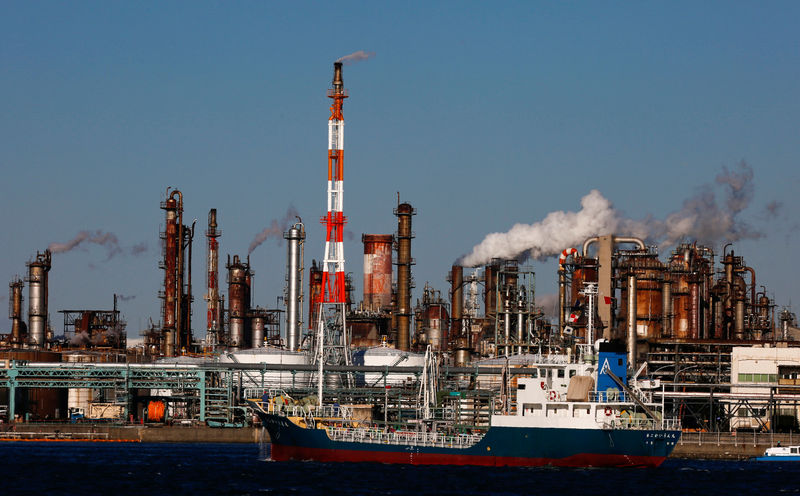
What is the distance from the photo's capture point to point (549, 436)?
77.2m

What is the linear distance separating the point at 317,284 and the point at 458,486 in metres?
98.9

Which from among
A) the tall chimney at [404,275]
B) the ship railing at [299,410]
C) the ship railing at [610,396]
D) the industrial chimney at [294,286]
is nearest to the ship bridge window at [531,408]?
the ship railing at [610,396]

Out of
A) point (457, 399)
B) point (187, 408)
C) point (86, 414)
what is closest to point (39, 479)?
point (457, 399)

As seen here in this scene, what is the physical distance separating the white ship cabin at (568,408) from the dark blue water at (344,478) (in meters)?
2.86

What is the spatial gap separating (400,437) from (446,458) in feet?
11.3

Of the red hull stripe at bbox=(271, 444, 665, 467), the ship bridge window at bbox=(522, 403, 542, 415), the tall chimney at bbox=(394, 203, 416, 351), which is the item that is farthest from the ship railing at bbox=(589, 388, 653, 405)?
the tall chimney at bbox=(394, 203, 416, 351)

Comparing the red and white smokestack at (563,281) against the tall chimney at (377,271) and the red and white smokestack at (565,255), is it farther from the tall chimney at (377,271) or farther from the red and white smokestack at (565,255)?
the tall chimney at (377,271)

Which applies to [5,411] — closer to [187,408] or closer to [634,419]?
[187,408]

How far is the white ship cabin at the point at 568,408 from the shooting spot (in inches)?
3031

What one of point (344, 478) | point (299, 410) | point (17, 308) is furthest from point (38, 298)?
point (344, 478)

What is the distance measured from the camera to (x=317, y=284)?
167 meters

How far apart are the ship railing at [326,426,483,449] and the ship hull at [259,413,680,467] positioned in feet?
0.87

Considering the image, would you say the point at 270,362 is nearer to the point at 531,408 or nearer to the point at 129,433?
the point at 129,433

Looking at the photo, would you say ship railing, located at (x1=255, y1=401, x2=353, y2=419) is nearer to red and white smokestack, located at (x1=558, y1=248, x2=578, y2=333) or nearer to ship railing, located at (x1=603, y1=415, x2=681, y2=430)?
ship railing, located at (x1=603, y1=415, x2=681, y2=430)
